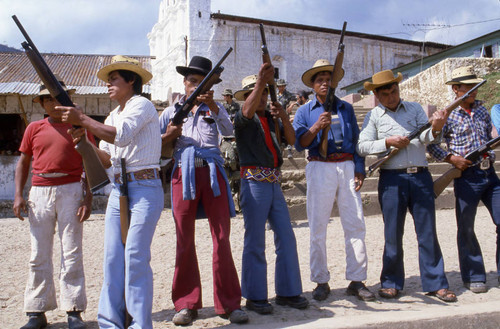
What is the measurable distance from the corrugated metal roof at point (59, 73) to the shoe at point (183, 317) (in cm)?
944

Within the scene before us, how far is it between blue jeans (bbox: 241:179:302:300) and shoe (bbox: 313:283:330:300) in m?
0.29

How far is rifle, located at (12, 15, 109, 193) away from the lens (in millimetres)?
3109

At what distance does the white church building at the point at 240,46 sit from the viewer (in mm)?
24875

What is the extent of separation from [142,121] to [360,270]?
2.39m

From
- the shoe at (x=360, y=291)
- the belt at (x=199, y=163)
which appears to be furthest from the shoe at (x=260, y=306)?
the belt at (x=199, y=163)

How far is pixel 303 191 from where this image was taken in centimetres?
892

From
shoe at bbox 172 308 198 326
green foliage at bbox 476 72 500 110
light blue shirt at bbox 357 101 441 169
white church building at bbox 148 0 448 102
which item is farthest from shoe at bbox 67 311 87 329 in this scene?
white church building at bbox 148 0 448 102

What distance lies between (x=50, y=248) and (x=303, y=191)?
6.05 m

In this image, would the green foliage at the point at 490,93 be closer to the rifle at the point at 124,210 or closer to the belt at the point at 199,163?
the belt at the point at 199,163

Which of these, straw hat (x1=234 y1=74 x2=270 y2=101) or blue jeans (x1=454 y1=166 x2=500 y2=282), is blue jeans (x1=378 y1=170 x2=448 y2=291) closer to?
blue jeans (x1=454 y1=166 x2=500 y2=282)

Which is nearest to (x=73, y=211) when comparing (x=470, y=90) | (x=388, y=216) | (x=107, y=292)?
(x=107, y=292)

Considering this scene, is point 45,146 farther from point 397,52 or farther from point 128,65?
point 397,52

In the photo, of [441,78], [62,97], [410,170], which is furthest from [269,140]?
[441,78]

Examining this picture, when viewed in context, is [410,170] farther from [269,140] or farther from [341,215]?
[269,140]
